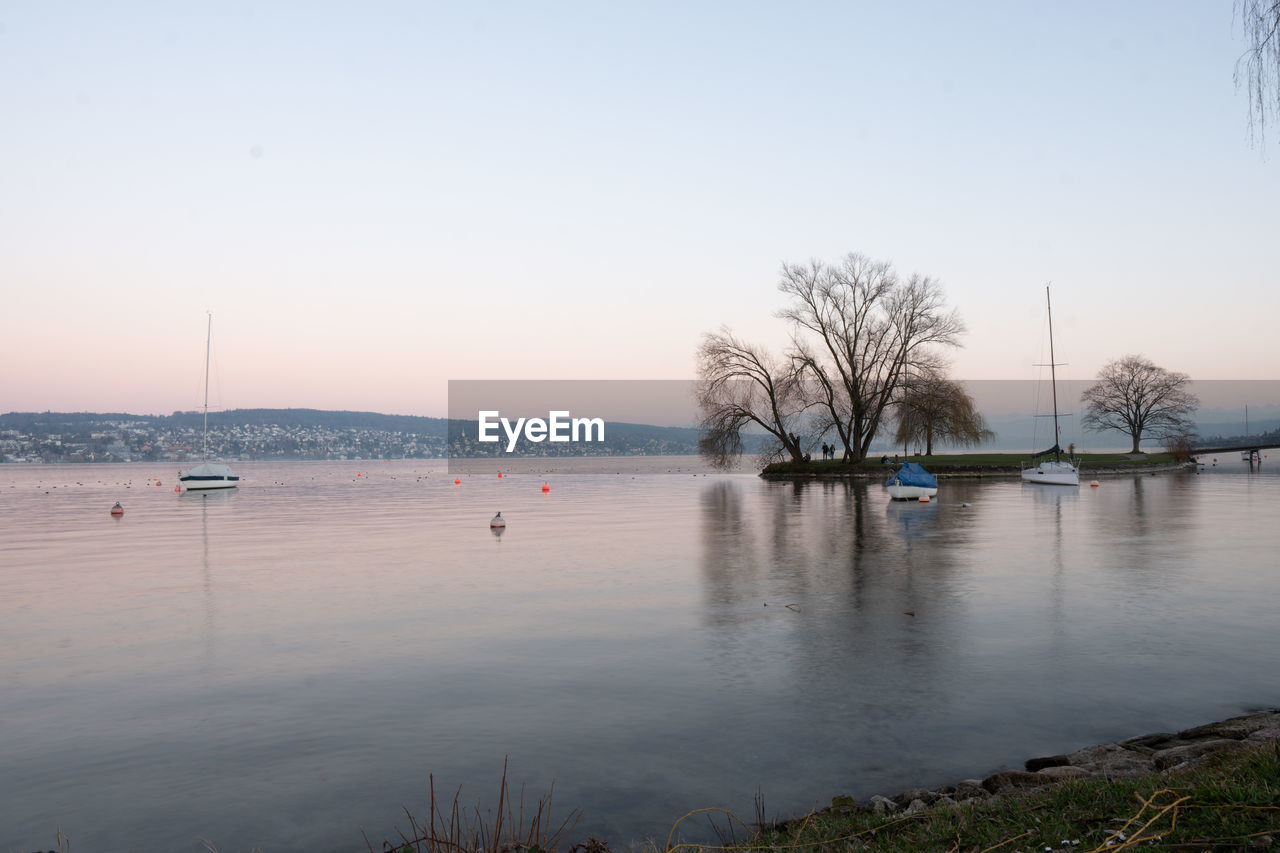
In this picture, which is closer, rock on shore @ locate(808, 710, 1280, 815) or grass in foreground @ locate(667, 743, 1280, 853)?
grass in foreground @ locate(667, 743, 1280, 853)

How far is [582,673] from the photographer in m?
9.90

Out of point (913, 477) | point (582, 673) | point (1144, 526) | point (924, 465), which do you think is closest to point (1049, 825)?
point (582, 673)

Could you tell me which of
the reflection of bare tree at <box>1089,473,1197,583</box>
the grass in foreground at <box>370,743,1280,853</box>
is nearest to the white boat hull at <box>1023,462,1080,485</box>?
the reflection of bare tree at <box>1089,473,1197,583</box>

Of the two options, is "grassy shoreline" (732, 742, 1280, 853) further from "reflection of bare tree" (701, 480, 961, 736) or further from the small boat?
the small boat

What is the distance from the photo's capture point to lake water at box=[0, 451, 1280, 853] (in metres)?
6.57

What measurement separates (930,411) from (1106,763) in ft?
195

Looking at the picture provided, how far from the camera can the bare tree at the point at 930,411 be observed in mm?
63625

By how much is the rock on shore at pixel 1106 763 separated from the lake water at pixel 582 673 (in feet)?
1.13

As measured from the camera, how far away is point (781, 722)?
26.4 feet

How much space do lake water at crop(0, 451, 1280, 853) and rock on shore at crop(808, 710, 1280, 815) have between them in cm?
34

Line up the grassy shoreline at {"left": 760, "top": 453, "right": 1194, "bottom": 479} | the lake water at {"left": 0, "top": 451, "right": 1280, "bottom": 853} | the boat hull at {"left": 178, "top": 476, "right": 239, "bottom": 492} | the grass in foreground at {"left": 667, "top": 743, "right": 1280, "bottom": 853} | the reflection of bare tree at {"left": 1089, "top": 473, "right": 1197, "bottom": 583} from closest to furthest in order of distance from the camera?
the grass in foreground at {"left": 667, "top": 743, "right": 1280, "bottom": 853}
the lake water at {"left": 0, "top": 451, "right": 1280, "bottom": 853}
the reflection of bare tree at {"left": 1089, "top": 473, "right": 1197, "bottom": 583}
the boat hull at {"left": 178, "top": 476, "right": 239, "bottom": 492}
the grassy shoreline at {"left": 760, "top": 453, "right": 1194, "bottom": 479}

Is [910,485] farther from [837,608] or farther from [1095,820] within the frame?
[1095,820]

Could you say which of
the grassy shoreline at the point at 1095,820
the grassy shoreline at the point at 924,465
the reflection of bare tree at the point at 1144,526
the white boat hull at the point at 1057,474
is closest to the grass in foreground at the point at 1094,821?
the grassy shoreline at the point at 1095,820

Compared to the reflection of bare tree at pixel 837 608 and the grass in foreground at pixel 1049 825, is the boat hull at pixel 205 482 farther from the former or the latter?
the grass in foreground at pixel 1049 825
